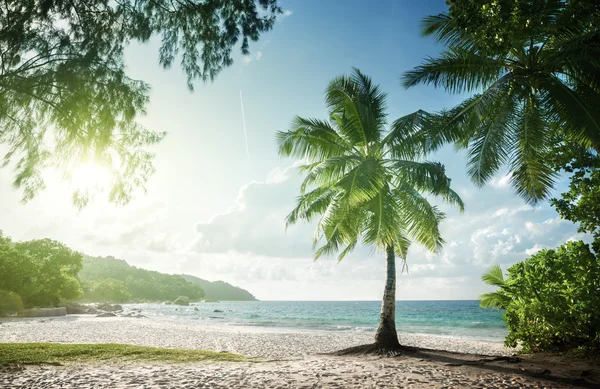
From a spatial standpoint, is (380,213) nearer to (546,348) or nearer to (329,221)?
(329,221)

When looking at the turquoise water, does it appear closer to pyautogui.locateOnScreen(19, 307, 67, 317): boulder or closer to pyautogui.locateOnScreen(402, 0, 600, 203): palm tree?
pyautogui.locateOnScreen(19, 307, 67, 317): boulder

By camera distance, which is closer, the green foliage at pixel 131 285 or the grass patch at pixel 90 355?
the grass patch at pixel 90 355

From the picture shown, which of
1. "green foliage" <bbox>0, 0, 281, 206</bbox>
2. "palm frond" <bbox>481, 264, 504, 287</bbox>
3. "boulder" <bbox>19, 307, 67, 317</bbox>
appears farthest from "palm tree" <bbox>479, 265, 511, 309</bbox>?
"boulder" <bbox>19, 307, 67, 317</bbox>

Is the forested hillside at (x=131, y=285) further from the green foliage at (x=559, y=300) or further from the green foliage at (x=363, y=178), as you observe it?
the green foliage at (x=559, y=300)

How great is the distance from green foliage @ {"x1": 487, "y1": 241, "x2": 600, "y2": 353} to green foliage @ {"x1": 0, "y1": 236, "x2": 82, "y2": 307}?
4196 centimetres

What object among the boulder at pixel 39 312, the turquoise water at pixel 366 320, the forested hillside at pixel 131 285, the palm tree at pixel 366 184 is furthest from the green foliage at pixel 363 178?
the forested hillside at pixel 131 285

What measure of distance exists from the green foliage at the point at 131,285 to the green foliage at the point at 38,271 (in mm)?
54326

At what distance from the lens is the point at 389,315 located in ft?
38.7

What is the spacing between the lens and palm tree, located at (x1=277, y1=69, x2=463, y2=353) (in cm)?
1128

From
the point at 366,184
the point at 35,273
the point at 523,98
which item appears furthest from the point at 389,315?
the point at 35,273

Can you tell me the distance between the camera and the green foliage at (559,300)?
7.94 metres

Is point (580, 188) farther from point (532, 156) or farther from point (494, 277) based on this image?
point (494, 277)

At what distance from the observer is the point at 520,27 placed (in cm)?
468

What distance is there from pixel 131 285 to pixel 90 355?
136 m
